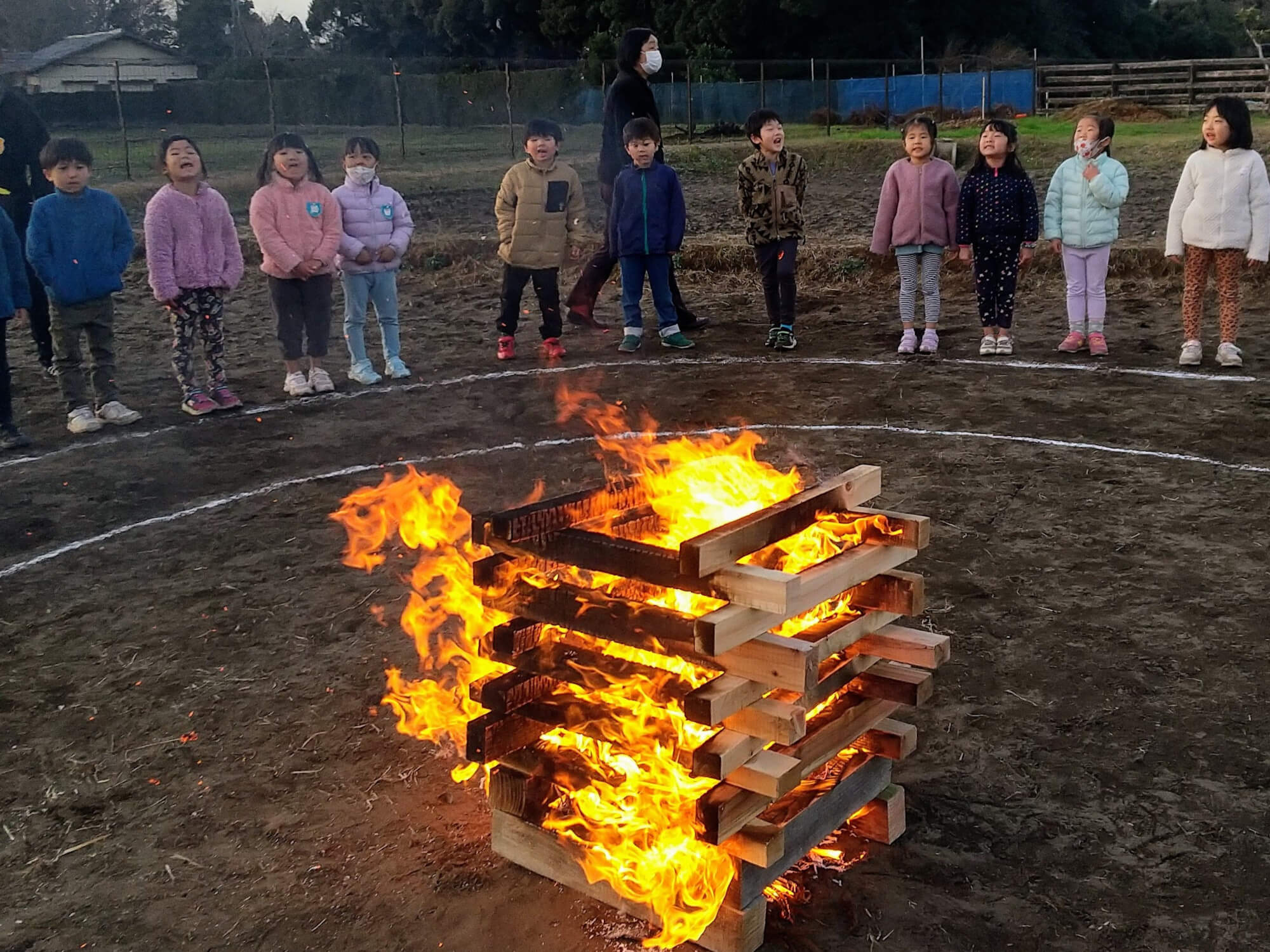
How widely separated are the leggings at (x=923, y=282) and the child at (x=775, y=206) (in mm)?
929

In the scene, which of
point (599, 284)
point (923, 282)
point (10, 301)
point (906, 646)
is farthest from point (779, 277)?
point (906, 646)

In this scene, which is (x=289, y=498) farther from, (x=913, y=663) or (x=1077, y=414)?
(x=1077, y=414)

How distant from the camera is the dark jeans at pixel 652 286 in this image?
10742 mm

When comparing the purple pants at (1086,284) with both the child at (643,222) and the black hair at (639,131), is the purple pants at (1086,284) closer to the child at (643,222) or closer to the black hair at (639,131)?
the child at (643,222)

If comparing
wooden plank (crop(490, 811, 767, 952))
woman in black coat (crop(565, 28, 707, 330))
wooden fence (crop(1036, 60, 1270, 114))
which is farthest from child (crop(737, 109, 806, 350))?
→ wooden fence (crop(1036, 60, 1270, 114))

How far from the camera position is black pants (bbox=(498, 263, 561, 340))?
10633 mm

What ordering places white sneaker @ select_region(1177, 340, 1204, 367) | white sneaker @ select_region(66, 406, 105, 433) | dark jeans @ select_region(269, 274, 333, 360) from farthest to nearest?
dark jeans @ select_region(269, 274, 333, 360) → white sneaker @ select_region(1177, 340, 1204, 367) → white sneaker @ select_region(66, 406, 105, 433)

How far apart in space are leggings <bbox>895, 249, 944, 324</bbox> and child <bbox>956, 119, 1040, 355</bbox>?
0.34 meters

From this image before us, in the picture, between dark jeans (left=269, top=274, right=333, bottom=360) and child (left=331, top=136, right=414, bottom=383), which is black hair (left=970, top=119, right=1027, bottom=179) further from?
dark jeans (left=269, top=274, right=333, bottom=360)

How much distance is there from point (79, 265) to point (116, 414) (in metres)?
1.12

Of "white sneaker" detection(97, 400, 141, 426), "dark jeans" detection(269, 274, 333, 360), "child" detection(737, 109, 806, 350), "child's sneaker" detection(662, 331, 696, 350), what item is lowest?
"white sneaker" detection(97, 400, 141, 426)

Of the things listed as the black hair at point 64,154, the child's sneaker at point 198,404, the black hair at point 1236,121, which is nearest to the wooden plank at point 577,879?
the child's sneaker at point 198,404

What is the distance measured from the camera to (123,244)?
9.02 m

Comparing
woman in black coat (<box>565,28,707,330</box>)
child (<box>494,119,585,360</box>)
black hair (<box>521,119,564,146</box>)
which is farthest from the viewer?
woman in black coat (<box>565,28,707,330</box>)
